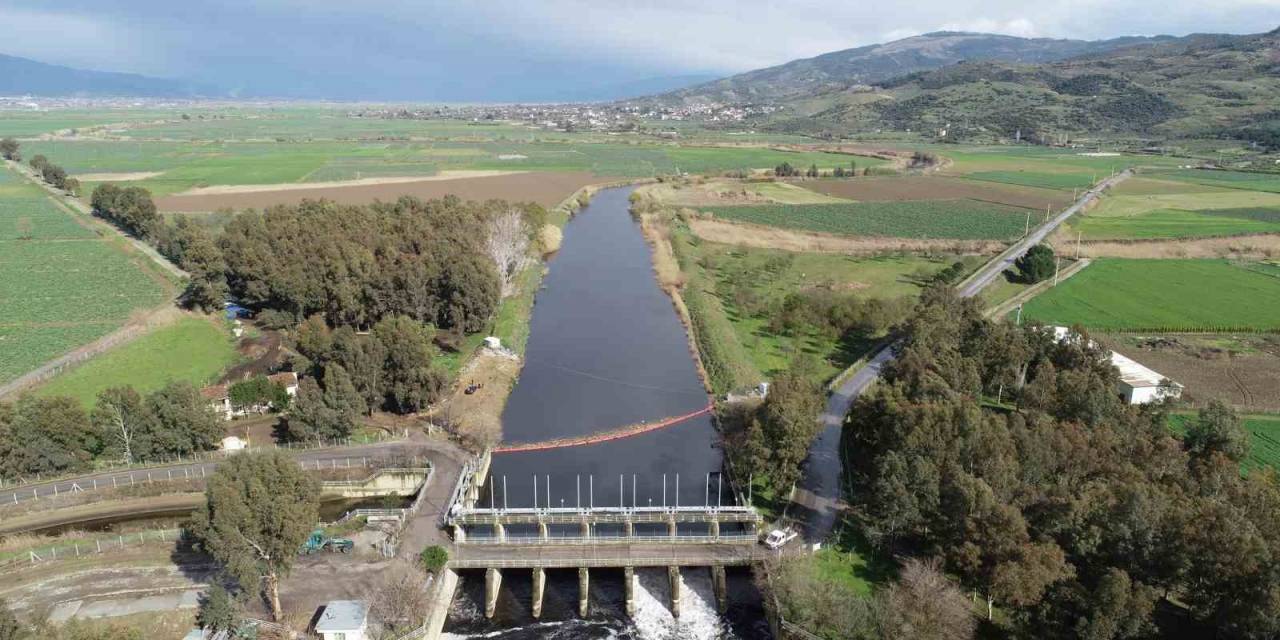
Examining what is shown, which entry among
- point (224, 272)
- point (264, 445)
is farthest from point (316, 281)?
point (264, 445)

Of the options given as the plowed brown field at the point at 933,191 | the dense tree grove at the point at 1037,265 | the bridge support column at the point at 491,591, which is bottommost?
the bridge support column at the point at 491,591

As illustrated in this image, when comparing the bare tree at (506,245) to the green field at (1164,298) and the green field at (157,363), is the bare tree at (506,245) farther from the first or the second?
the green field at (1164,298)

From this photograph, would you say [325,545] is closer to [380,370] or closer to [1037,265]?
[380,370]

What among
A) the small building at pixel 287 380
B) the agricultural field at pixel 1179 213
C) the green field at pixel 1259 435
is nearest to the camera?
the green field at pixel 1259 435

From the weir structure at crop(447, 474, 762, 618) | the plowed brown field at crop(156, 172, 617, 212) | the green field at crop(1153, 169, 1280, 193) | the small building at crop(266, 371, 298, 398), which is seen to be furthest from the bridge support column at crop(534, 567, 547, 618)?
the green field at crop(1153, 169, 1280, 193)

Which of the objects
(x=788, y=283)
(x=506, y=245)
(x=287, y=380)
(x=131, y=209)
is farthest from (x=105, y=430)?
(x=131, y=209)

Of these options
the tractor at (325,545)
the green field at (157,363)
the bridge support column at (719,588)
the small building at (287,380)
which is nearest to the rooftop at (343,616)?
the tractor at (325,545)
